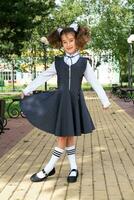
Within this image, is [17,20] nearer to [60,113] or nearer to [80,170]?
[80,170]

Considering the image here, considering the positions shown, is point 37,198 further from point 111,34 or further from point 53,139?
point 111,34

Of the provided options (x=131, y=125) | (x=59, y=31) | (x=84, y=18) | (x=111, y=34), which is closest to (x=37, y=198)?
(x=59, y=31)

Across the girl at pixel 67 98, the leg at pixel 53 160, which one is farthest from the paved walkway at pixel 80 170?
the girl at pixel 67 98

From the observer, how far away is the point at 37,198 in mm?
6332

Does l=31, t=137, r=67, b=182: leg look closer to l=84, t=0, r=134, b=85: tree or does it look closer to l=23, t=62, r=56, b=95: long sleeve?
l=23, t=62, r=56, b=95: long sleeve

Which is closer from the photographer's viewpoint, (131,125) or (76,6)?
(131,125)

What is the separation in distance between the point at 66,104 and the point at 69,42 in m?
0.78

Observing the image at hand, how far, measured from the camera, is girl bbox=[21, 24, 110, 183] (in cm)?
713

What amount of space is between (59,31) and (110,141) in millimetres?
4918

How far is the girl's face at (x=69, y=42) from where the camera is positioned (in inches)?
280

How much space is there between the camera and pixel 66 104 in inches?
281

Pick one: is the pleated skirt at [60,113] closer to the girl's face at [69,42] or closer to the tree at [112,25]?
the girl's face at [69,42]

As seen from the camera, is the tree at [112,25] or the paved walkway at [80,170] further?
the tree at [112,25]

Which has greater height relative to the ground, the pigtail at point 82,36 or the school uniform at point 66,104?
the pigtail at point 82,36
